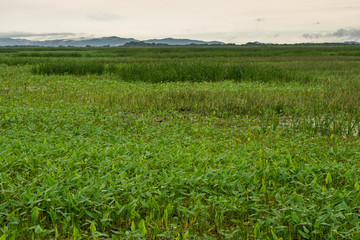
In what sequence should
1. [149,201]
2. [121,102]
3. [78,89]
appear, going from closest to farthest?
[149,201] < [121,102] < [78,89]

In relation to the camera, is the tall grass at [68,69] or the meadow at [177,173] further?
A: the tall grass at [68,69]

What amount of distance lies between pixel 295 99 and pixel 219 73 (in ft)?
20.1

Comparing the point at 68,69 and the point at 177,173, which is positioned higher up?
the point at 68,69

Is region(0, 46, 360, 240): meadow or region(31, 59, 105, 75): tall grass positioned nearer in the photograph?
region(0, 46, 360, 240): meadow

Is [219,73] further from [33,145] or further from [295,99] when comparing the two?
[33,145]

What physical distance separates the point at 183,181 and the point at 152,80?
11641 millimetres

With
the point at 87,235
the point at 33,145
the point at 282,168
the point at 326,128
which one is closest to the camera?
the point at 87,235

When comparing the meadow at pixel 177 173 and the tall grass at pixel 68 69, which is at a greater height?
the tall grass at pixel 68 69

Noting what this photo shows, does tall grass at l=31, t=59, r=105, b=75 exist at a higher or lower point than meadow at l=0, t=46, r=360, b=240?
higher

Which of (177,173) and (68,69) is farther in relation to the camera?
(68,69)

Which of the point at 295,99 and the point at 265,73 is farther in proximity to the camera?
the point at 265,73

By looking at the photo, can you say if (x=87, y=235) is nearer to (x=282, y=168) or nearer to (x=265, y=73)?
(x=282, y=168)

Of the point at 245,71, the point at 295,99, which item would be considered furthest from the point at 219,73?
the point at 295,99

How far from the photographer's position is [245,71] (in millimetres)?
16500
